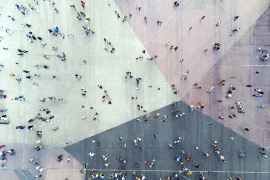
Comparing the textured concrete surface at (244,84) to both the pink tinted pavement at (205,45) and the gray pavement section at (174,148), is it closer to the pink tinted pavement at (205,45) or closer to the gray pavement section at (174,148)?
the pink tinted pavement at (205,45)

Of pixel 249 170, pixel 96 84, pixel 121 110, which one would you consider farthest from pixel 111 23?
pixel 249 170

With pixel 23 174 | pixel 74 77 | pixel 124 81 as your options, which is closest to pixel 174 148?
pixel 124 81

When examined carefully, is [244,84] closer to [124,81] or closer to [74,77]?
[124,81]

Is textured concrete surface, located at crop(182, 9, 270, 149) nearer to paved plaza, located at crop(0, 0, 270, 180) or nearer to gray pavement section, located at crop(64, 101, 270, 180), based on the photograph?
paved plaza, located at crop(0, 0, 270, 180)

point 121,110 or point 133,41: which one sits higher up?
point 133,41

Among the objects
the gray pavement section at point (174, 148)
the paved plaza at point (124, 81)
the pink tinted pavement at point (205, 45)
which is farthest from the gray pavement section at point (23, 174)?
the pink tinted pavement at point (205, 45)

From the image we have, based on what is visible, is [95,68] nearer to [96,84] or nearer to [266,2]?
[96,84]

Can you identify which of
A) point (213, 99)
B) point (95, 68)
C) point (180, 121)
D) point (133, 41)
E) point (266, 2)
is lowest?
point (180, 121)
